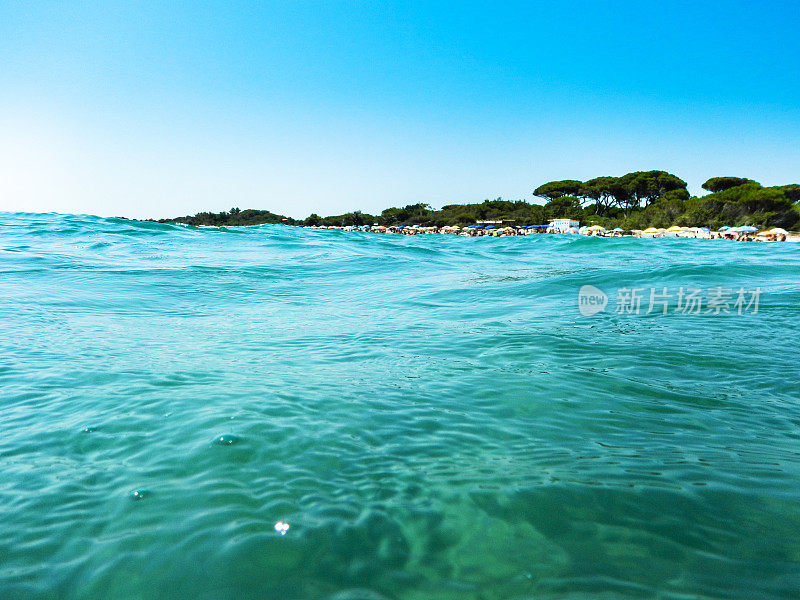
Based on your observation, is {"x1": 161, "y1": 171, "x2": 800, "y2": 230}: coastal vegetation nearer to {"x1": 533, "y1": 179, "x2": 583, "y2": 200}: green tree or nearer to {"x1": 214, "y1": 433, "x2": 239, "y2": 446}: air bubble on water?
{"x1": 533, "y1": 179, "x2": 583, "y2": 200}: green tree

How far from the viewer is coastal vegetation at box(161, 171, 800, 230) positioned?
53531 millimetres

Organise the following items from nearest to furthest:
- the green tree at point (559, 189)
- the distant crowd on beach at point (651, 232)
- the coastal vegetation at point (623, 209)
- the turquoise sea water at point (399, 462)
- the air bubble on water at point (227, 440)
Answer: the turquoise sea water at point (399, 462), the air bubble on water at point (227, 440), the distant crowd on beach at point (651, 232), the coastal vegetation at point (623, 209), the green tree at point (559, 189)

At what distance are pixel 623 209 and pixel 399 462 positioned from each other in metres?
92.5

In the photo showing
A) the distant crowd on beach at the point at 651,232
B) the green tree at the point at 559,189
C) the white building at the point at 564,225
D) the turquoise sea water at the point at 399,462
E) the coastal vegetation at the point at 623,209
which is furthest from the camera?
the green tree at the point at 559,189

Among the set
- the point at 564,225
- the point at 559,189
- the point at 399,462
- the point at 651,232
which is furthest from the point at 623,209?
the point at 399,462

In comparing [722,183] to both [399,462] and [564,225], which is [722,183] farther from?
[399,462]

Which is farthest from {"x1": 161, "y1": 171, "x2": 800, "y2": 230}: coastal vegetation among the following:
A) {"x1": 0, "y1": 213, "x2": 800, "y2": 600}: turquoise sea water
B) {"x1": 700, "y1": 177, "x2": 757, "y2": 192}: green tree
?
{"x1": 0, "y1": 213, "x2": 800, "y2": 600}: turquoise sea water

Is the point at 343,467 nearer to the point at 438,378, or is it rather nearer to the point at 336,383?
the point at 336,383

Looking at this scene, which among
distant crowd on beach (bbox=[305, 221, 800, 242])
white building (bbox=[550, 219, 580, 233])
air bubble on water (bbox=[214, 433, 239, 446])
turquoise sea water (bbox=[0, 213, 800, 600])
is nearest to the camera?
turquoise sea water (bbox=[0, 213, 800, 600])

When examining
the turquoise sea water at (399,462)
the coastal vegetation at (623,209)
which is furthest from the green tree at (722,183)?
the turquoise sea water at (399,462)

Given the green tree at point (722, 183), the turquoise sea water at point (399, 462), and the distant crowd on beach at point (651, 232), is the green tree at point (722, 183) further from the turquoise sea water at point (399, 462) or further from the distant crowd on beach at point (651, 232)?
the turquoise sea water at point (399, 462)

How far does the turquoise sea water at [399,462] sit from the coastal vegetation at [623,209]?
57094 mm

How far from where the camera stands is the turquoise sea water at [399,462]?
174cm

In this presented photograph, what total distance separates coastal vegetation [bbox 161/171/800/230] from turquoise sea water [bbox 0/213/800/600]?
57094 millimetres
